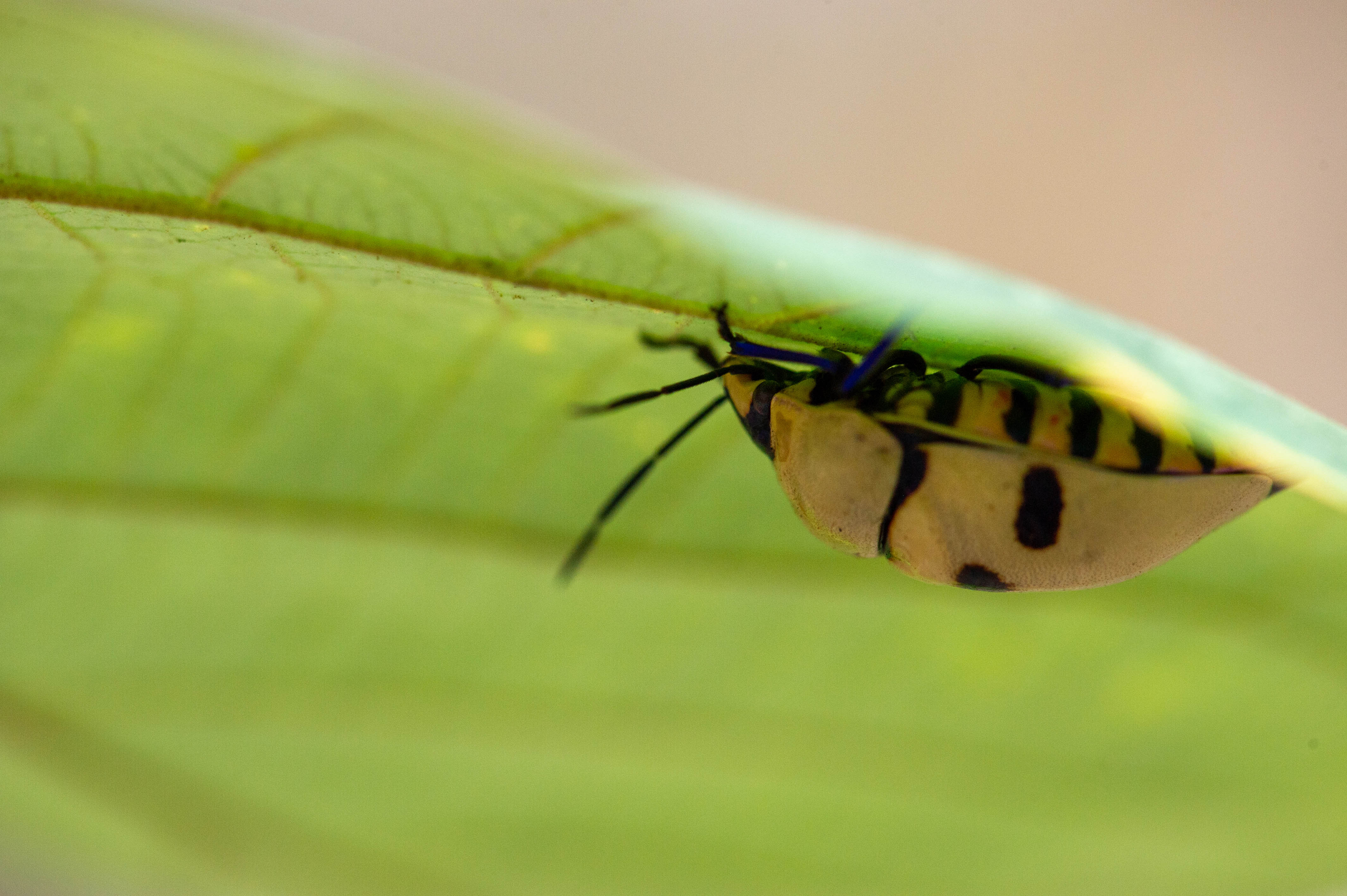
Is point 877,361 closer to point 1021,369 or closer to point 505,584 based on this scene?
point 1021,369

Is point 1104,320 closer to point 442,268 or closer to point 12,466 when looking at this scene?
point 442,268

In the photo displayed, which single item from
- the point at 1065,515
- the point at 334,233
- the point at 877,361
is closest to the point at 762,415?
the point at 877,361

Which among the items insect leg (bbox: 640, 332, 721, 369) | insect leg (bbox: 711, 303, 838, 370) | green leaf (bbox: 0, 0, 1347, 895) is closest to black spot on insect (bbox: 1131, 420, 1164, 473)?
green leaf (bbox: 0, 0, 1347, 895)

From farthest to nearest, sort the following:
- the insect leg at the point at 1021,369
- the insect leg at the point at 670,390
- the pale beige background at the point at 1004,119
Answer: the pale beige background at the point at 1004,119 < the insect leg at the point at 670,390 < the insect leg at the point at 1021,369

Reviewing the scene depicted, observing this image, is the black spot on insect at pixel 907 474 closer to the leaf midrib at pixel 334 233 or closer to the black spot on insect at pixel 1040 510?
the black spot on insect at pixel 1040 510

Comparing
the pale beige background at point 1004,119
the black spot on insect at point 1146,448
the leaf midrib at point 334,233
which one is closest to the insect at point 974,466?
the black spot on insect at point 1146,448

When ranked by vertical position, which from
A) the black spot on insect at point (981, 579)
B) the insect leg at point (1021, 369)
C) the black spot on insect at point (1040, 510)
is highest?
the insect leg at point (1021, 369)
